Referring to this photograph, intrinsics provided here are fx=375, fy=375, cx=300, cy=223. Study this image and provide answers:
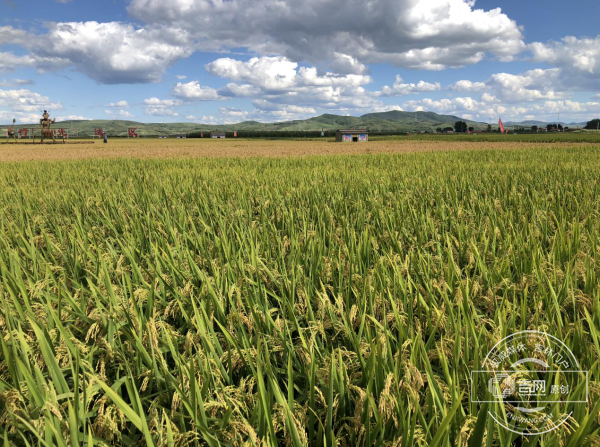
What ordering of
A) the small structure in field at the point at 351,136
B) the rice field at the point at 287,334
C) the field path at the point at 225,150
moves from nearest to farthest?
the rice field at the point at 287,334 → the field path at the point at 225,150 → the small structure in field at the point at 351,136

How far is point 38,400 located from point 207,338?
618mm

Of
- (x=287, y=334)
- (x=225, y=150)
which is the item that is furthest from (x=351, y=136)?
(x=287, y=334)

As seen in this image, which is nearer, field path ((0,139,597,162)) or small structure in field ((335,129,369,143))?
field path ((0,139,597,162))

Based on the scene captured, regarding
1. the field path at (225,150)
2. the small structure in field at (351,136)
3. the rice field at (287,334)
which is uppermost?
the small structure in field at (351,136)

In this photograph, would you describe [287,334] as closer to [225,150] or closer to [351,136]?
[225,150]

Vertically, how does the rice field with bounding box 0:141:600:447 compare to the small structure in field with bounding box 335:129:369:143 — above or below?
below

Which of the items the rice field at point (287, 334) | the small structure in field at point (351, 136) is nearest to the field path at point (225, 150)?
the small structure in field at point (351, 136)

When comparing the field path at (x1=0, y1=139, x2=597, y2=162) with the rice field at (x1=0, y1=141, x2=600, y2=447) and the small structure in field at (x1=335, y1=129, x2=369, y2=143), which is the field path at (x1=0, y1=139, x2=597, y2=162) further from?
the rice field at (x1=0, y1=141, x2=600, y2=447)

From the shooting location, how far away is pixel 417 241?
342 cm

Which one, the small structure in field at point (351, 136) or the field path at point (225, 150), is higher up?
the small structure in field at point (351, 136)

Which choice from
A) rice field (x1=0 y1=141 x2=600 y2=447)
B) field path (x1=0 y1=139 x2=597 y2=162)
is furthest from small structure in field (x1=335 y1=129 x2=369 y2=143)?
rice field (x1=0 y1=141 x2=600 y2=447)

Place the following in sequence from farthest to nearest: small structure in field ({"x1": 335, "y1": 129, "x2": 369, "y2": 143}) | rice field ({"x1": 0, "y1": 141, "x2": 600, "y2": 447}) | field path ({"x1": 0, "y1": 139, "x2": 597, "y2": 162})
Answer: small structure in field ({"x1": 335, "y1": 129, "x2": 369, "y2": 143})
field path ({"x1": 0, "y1": 139, "x2": 597, "y2": 162})
rice field ({"x1": 0, "y1": 141, "x2": 600, "y2": 447})

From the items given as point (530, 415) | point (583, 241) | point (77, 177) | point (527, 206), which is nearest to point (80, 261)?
point (530, 415)

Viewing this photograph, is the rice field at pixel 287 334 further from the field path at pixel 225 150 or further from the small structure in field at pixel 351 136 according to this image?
the small structure in field at pixel 351 136
